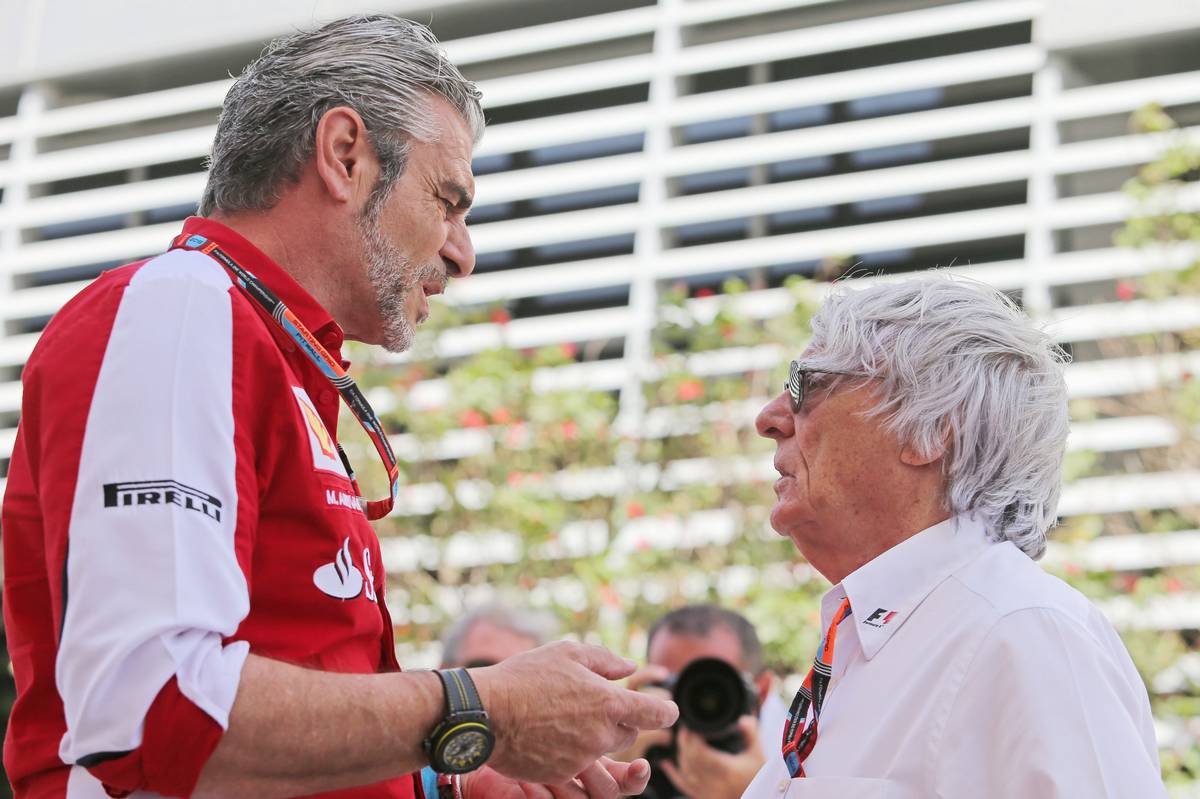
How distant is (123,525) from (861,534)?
62.2 inches

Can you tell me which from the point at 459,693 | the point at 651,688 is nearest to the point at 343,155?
the point at 459,693

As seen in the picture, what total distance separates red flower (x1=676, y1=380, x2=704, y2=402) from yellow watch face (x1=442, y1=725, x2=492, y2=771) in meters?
6.01

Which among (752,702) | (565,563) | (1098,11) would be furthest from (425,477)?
(1098,11)

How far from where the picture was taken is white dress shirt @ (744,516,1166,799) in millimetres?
2193

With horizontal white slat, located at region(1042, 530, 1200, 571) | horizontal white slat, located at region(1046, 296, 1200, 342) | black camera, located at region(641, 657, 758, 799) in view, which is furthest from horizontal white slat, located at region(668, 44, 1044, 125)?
black camera, located at region(641, 657, 758, 799)

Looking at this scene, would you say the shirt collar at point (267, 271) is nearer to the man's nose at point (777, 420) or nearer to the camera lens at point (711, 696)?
the man's nose at point (777, 420)

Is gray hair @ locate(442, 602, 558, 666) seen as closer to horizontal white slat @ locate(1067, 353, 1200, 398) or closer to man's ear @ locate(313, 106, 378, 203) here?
man's ear @ locate(313, 106, 378, 203)

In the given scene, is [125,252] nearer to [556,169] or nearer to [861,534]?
[556,169]

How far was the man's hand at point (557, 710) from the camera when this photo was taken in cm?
201

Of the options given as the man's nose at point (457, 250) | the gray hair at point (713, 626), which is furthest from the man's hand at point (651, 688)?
the man's nose at point (457, 250)

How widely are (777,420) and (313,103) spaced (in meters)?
1.22

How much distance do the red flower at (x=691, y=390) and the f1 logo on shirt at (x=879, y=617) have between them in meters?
5.27

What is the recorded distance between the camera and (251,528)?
1925 mm

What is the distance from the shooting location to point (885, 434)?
280 cm
